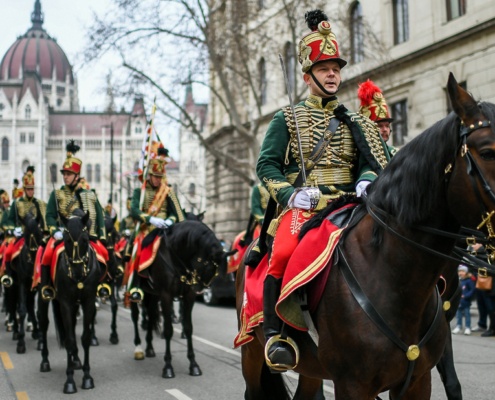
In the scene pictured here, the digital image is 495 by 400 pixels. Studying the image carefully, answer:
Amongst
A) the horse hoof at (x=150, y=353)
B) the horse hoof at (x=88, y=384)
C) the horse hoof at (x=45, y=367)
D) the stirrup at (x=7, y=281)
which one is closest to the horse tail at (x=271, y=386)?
the horse hoof at (x=88, y=384)

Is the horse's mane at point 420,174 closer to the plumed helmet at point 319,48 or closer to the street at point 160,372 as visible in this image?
the plumed helmet at point 319,48

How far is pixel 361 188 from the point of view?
159 inches

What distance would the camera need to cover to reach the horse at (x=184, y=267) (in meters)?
9.48

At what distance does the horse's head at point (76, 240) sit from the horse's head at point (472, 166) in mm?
6261

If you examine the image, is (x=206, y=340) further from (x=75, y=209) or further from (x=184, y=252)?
(x=75, y=209)

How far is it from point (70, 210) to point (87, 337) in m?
2.04

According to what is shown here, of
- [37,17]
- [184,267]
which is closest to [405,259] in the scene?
[184,267]

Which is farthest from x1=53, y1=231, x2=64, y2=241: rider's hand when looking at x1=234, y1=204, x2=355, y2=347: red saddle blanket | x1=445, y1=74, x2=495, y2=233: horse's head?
x1=445, y1=74, x2=495, y2=233: horse's head

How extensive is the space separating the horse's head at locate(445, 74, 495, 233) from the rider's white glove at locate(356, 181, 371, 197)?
791 millimetres

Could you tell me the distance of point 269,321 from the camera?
408 cm

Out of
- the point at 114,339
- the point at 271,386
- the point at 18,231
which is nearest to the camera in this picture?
the point at 271,386

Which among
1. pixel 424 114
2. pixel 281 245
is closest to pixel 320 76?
pixel 281 245

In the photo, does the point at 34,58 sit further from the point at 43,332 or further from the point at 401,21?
the point at 43,332

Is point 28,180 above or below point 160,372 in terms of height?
above
